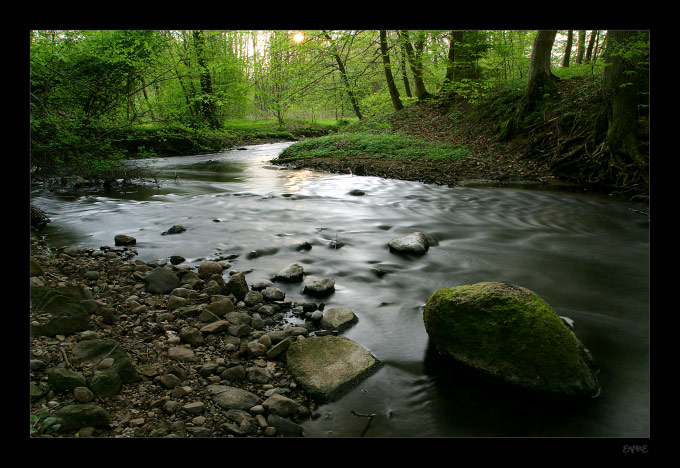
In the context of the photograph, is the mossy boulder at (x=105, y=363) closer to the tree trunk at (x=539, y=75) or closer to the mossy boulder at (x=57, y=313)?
the mossy boulder at (x=57, y=313)

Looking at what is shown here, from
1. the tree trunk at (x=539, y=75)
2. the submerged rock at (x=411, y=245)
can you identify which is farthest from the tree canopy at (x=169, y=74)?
the submerged rock at (x=411, y=245)

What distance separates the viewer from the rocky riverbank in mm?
2701

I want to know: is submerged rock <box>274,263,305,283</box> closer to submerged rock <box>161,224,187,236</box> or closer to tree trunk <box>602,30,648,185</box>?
submerged rock <box>161,224,187,236</box>

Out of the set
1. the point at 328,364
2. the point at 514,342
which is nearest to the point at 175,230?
the point at 328,364

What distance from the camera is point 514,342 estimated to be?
3.27 metres

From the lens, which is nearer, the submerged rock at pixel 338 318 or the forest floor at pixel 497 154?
the submerged rock at pixel 338 318

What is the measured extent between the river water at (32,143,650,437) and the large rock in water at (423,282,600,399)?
14 centimetres

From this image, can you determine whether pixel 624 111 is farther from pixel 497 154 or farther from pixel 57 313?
pixel 57 313

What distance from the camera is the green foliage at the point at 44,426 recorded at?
2385mm

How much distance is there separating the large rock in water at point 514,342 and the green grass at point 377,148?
40.4 feet

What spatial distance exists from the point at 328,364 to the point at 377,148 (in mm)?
14804

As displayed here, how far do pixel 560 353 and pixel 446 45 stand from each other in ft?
69.2

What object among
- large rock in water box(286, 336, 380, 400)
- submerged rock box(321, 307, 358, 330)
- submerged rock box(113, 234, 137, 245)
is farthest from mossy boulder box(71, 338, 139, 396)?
submerged rock box(113, 234, 137, 245)
